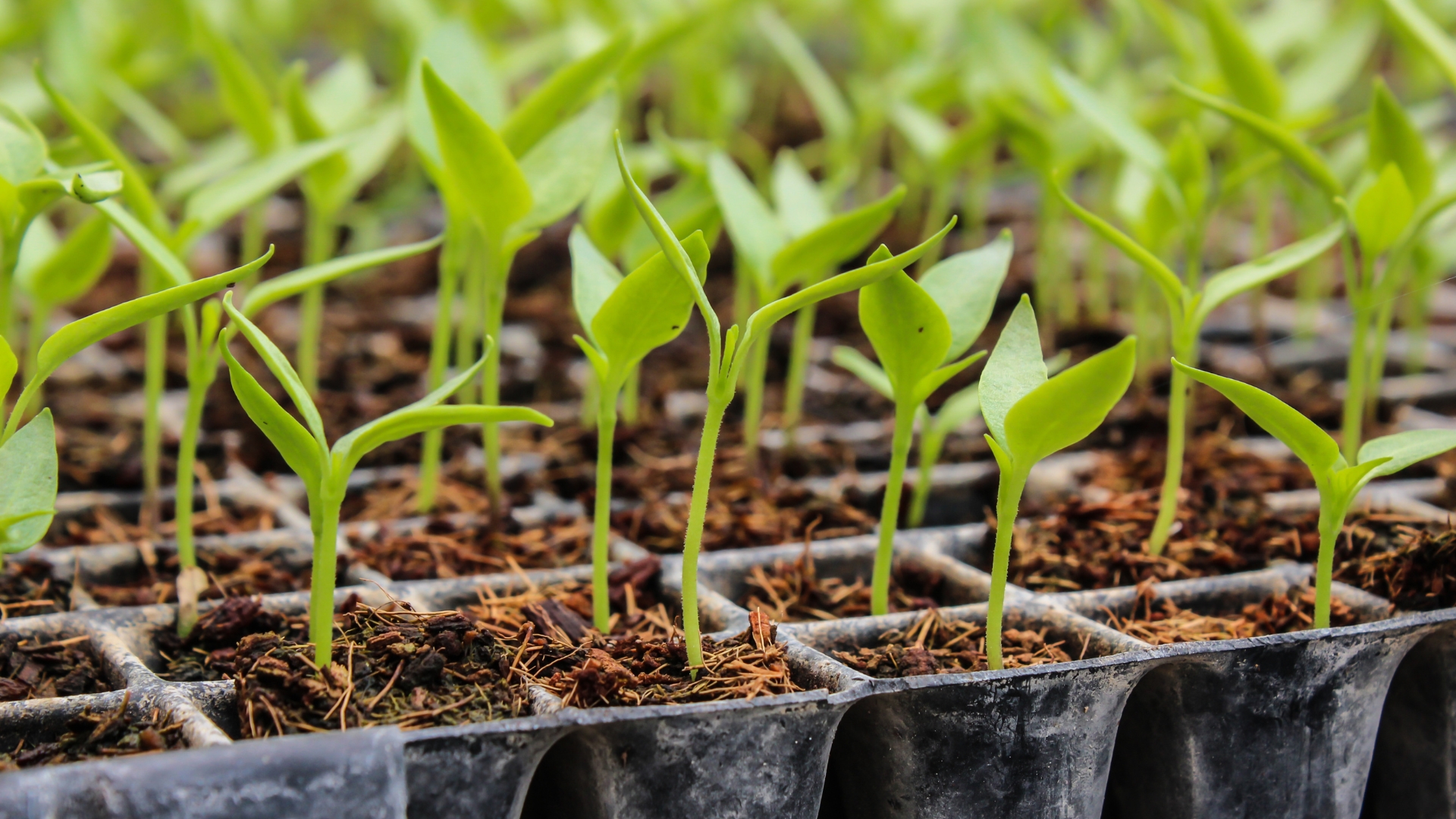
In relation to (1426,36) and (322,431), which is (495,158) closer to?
(322,431)

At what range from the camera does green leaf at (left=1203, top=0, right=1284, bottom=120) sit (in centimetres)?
119

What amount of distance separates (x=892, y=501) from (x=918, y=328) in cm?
14

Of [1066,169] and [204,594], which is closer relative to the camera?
[204,594]

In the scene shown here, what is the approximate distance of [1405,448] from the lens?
0.80 m

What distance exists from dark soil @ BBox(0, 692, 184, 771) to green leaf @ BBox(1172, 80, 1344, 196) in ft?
2.70

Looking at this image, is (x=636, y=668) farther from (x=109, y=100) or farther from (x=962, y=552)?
(x=109, y=100)

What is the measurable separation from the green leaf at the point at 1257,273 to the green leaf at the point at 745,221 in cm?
34

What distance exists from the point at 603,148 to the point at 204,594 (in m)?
0.45

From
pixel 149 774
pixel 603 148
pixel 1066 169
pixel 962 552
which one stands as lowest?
pixel 962 552

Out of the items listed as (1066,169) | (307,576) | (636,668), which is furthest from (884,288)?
(1066,169)

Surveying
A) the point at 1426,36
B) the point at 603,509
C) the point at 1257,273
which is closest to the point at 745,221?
the point at 603,509

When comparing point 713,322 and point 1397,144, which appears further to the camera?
point 1397,144

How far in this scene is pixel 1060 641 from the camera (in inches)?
34.3

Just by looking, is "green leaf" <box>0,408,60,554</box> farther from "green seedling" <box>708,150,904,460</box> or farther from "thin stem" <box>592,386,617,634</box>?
"green seedling" <box>708,150,904,460</box>
